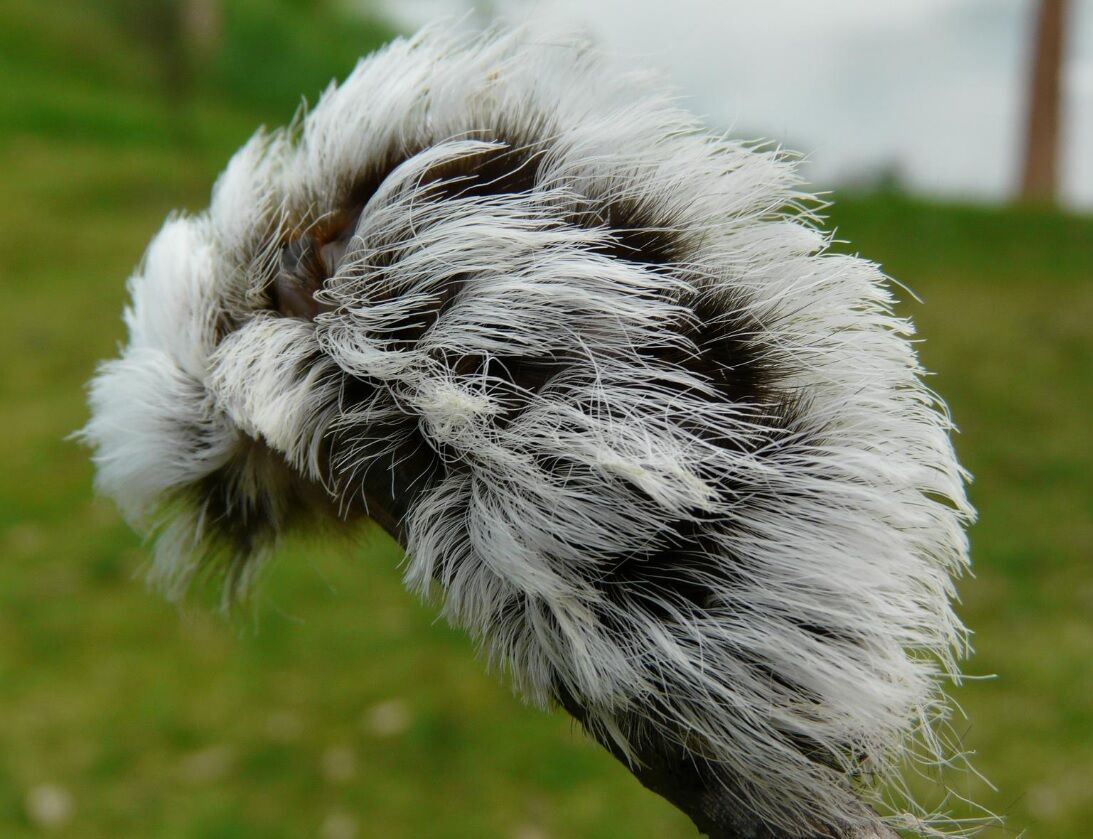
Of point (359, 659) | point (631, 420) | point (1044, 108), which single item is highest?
point (631, 420)

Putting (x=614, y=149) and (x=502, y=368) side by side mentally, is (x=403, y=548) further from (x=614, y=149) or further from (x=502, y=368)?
(x=614, y=149)

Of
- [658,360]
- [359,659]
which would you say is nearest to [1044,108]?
[359,659]

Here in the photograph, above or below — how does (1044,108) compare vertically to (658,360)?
below

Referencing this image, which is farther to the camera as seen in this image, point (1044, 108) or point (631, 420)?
point (1044, 108)

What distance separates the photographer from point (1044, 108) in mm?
8328

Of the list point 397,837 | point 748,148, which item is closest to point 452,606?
point 748,148

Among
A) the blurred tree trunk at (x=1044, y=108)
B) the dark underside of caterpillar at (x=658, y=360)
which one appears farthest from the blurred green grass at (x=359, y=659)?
the blurred tree trunk at (x=1044, y=108)

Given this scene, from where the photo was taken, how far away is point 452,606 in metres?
0.71

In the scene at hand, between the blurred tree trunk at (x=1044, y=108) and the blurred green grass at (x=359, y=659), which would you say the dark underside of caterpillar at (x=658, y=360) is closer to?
the blurred green grass at (x=359, y=659)

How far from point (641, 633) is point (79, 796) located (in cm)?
324

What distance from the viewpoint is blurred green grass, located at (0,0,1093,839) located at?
10.1ft

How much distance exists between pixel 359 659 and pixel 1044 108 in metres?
8.00

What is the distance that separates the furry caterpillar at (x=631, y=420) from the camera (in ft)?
2.03

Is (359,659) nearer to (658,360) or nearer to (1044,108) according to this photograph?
(658,360)
